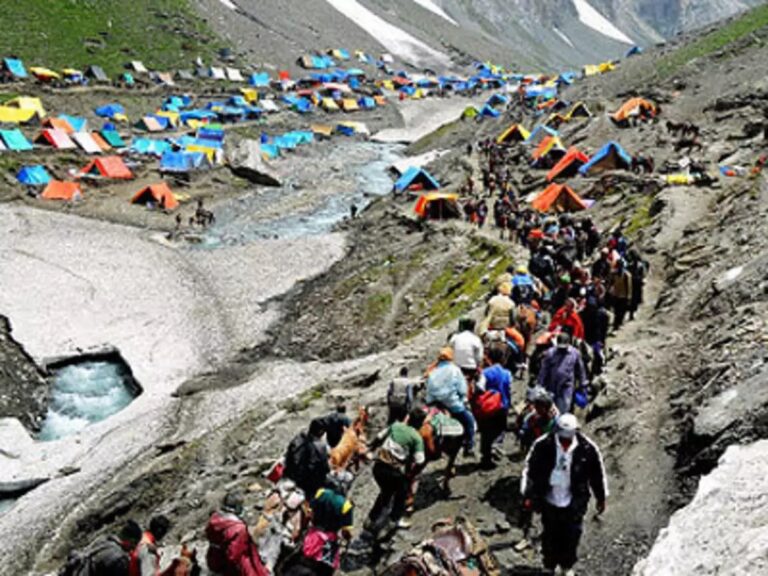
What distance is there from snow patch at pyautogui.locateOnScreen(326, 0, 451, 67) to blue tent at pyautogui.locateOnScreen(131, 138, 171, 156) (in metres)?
82.7

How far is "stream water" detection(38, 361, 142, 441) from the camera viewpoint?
23750 mm

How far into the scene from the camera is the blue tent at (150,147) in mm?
60656

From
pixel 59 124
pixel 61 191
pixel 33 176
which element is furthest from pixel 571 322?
pixel 59 124

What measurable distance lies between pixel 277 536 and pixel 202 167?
53.1 meters

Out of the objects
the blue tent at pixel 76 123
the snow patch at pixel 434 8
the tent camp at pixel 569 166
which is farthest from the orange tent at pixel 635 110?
the snow patch at pixel 434 8

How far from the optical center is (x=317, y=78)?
105188 millimetres

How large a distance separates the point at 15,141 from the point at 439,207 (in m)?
32.9

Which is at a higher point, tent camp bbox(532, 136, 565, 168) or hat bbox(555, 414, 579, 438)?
hat bbox(555, 414, 579, 438)

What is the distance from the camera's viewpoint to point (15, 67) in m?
72.9

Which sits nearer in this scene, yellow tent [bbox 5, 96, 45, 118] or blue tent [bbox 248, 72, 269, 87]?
yellow tent [bbox 5, 96, 45, 118]

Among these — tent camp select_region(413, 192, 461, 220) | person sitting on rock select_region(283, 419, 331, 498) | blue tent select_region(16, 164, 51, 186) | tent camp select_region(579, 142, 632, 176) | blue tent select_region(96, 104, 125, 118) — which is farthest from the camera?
blue tent select_region(96, 104, 125, 118)

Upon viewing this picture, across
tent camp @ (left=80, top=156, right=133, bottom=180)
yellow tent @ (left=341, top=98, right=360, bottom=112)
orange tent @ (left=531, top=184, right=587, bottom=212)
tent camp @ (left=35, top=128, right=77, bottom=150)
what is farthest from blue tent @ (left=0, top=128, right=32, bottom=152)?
yellow tent @ (left=341, top=98, right=360, bottom=112)

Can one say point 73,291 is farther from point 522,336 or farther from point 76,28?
point 76,28

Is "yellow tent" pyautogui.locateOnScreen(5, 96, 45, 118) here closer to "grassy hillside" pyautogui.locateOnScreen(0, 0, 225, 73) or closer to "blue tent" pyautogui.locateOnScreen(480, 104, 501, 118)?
"grassy hillside" pyautogui.locateOnScreen(0, 0, 225, 73)
